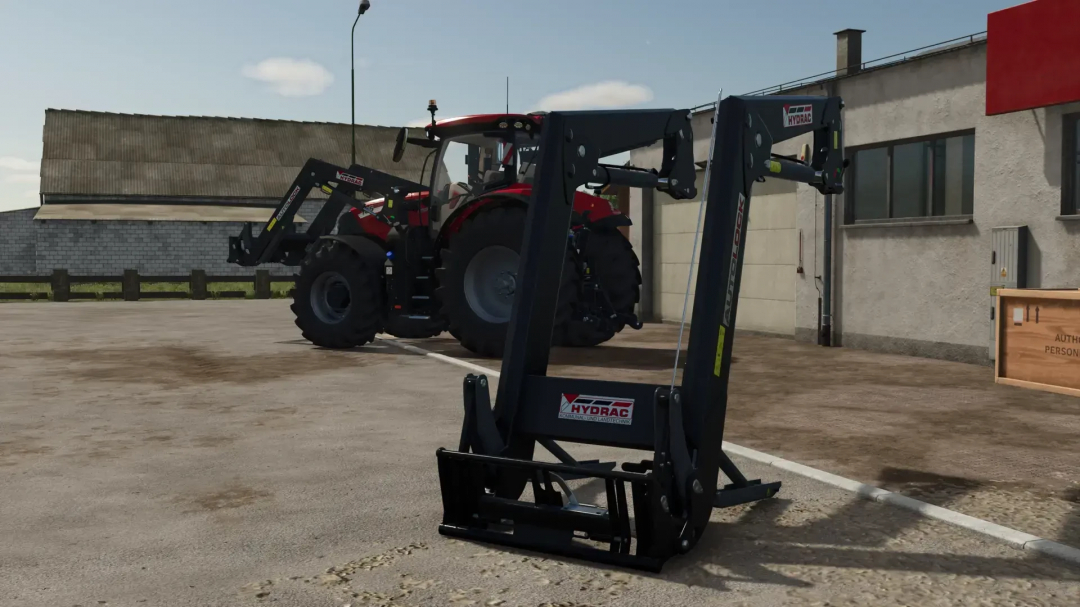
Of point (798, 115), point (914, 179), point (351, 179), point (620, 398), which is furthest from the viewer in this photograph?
point (351, 179)

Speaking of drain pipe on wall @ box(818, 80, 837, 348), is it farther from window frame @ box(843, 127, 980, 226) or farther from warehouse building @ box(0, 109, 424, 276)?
warehouse building @ box(0, 109, 424, 276)

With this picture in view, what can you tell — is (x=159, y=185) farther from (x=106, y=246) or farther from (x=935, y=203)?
(x=935, y=203)

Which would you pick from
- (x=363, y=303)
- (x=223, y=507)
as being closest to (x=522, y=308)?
(x=223, y=507)

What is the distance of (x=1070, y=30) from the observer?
10703mm

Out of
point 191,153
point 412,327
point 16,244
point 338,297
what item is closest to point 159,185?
point 191,153

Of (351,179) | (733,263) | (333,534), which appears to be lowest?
(333,534)

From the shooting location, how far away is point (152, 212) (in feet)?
139

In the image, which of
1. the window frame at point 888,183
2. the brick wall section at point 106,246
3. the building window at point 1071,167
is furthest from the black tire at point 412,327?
the brick wall section at point 106,246

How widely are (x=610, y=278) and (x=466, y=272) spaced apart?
2258 mm

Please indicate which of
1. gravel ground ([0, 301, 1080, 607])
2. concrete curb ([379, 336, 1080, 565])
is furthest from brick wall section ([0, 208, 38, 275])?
concrete curb ([379, 336, 1080, 565])

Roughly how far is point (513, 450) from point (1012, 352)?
6.79m

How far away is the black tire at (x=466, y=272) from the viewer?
12547 millimetres

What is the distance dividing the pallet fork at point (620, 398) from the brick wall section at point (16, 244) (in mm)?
39810

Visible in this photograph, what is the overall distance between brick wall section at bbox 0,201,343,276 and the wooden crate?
33818 mm
